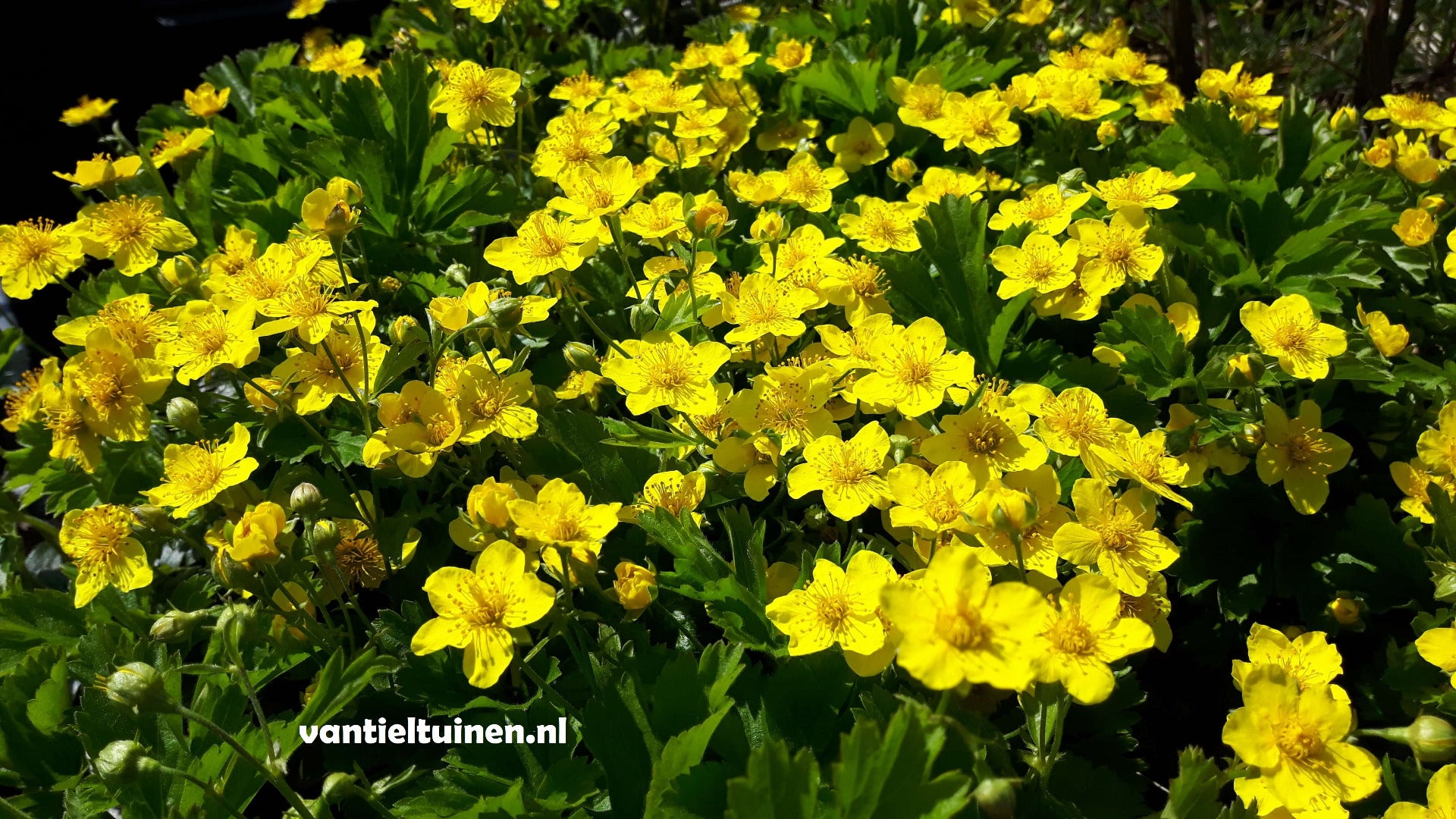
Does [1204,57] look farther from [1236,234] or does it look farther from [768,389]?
[768,389]

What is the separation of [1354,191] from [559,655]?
1840mm

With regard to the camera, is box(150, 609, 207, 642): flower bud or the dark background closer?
box(150, 609, 207, 642): flower bud

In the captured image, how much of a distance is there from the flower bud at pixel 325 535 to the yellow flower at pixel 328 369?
254 mm

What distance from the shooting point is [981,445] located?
1.41 m

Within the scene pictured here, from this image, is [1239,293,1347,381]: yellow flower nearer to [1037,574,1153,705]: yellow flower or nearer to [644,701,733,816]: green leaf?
[1037,574,1153,705]: yellow flower

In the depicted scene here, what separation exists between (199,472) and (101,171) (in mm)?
951

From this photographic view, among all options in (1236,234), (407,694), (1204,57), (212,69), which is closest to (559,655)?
(407,694)

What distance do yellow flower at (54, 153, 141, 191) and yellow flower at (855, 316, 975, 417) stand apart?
5.67 ft

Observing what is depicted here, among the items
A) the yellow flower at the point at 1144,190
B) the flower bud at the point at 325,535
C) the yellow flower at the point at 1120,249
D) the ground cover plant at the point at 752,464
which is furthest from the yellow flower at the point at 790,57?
the flower bud at the point at 325,535

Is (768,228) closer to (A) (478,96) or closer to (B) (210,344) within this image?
(A) (478,96)

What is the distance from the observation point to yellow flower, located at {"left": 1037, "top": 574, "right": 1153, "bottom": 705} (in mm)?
1058

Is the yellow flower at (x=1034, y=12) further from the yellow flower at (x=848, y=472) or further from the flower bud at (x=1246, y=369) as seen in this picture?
the yellow flower at (x=848, y=472)

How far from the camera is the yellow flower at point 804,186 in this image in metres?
1.95

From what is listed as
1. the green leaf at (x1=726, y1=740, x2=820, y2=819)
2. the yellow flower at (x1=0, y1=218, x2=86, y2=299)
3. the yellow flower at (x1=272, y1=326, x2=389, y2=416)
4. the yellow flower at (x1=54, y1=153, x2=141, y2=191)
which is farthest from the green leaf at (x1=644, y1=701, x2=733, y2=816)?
the yellow flower at (x1=54, y1=153, x2=141, y2=191)
